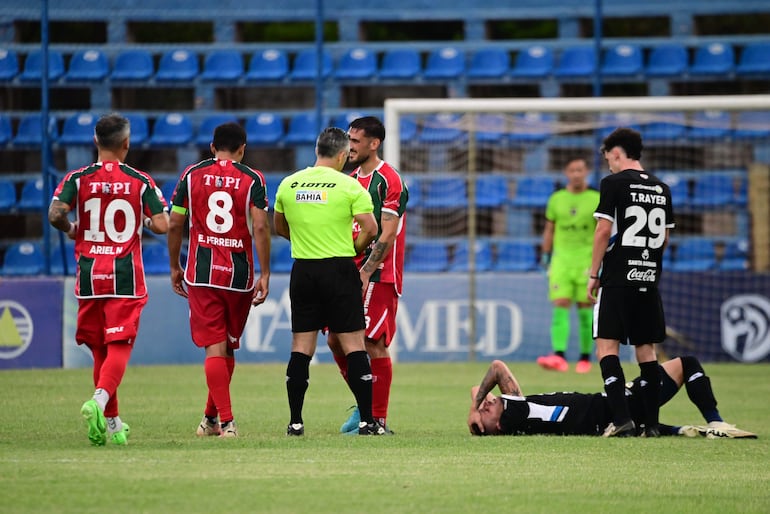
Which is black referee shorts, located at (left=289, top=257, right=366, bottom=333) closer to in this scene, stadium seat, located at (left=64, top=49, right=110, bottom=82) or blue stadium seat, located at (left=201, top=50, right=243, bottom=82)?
blue stadium seat, located at (left=201, top=50, right=243, bottom=82)

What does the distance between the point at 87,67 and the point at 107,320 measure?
507 inches

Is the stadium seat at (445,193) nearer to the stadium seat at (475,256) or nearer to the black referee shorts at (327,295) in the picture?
the stadium seat at (475,256)

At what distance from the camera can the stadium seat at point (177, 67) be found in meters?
20.3

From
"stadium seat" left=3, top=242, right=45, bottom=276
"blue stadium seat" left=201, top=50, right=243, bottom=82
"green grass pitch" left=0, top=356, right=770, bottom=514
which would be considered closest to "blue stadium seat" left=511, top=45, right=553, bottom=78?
"blue stadium seat" left=201, top=50, right=243, bottom=82

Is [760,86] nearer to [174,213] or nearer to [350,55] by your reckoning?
[350,55]

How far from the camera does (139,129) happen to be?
19797 mm

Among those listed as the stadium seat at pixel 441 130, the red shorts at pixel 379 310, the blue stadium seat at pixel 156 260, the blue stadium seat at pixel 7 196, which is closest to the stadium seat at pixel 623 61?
the stadium seat at pixel 441 130

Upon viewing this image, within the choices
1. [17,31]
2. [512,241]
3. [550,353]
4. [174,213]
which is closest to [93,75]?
[17,31]

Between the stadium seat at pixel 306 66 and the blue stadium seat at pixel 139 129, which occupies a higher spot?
the stadium seat at pixel 306 66

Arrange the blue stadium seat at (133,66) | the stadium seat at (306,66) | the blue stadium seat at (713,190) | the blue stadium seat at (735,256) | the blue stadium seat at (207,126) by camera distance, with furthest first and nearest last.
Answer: the stadium seat at (306,66)
the blue stadium seat at (133,66)
the blue stadium seat at (207,126)
the blue stadium seat at (713,190)
the blue stadium seat at (735,256)

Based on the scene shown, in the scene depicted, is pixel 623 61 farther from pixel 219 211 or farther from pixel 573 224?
pixel 219 211

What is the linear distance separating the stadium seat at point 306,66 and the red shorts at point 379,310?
11586 millimetres

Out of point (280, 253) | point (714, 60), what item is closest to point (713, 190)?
point (714, 60)

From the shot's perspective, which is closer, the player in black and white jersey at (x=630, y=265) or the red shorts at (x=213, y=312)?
the red shorts at (x=213, y=312)
